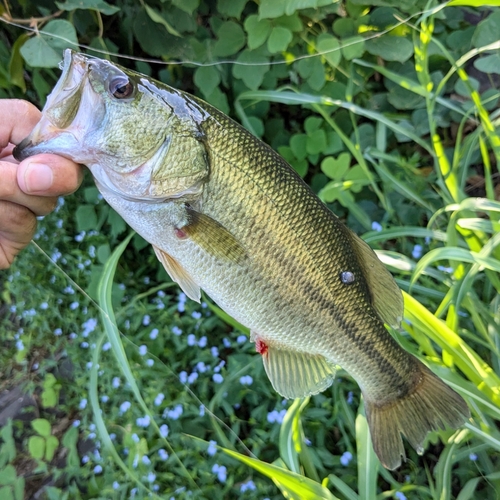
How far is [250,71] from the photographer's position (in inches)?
62.4

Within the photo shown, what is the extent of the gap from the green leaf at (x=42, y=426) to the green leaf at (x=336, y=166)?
134 centimetres

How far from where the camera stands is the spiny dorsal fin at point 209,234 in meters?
0.88

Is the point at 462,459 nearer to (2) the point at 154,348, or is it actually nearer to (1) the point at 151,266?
(2) the point at 154,348

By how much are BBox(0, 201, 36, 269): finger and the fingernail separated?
0.15 m

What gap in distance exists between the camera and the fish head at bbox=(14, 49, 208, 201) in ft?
2.67

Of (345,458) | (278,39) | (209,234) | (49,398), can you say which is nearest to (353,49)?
(278,39)

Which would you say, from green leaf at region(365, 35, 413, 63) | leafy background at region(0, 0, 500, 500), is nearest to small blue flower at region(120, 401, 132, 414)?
leafy background at region(0, 0, 500, 500)

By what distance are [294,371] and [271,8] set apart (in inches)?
42.4

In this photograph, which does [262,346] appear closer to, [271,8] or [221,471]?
[221,471]

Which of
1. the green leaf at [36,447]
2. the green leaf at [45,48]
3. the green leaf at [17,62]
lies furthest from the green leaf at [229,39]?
the green leaf at [36,447]

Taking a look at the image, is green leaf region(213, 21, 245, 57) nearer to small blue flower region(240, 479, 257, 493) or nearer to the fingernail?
the fingernail

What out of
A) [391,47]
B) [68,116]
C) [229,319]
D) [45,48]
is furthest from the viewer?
[391,47]

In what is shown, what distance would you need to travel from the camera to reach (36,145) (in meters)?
0.81

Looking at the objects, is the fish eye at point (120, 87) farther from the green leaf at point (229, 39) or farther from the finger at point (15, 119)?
the green leaf at point (229, 39)
